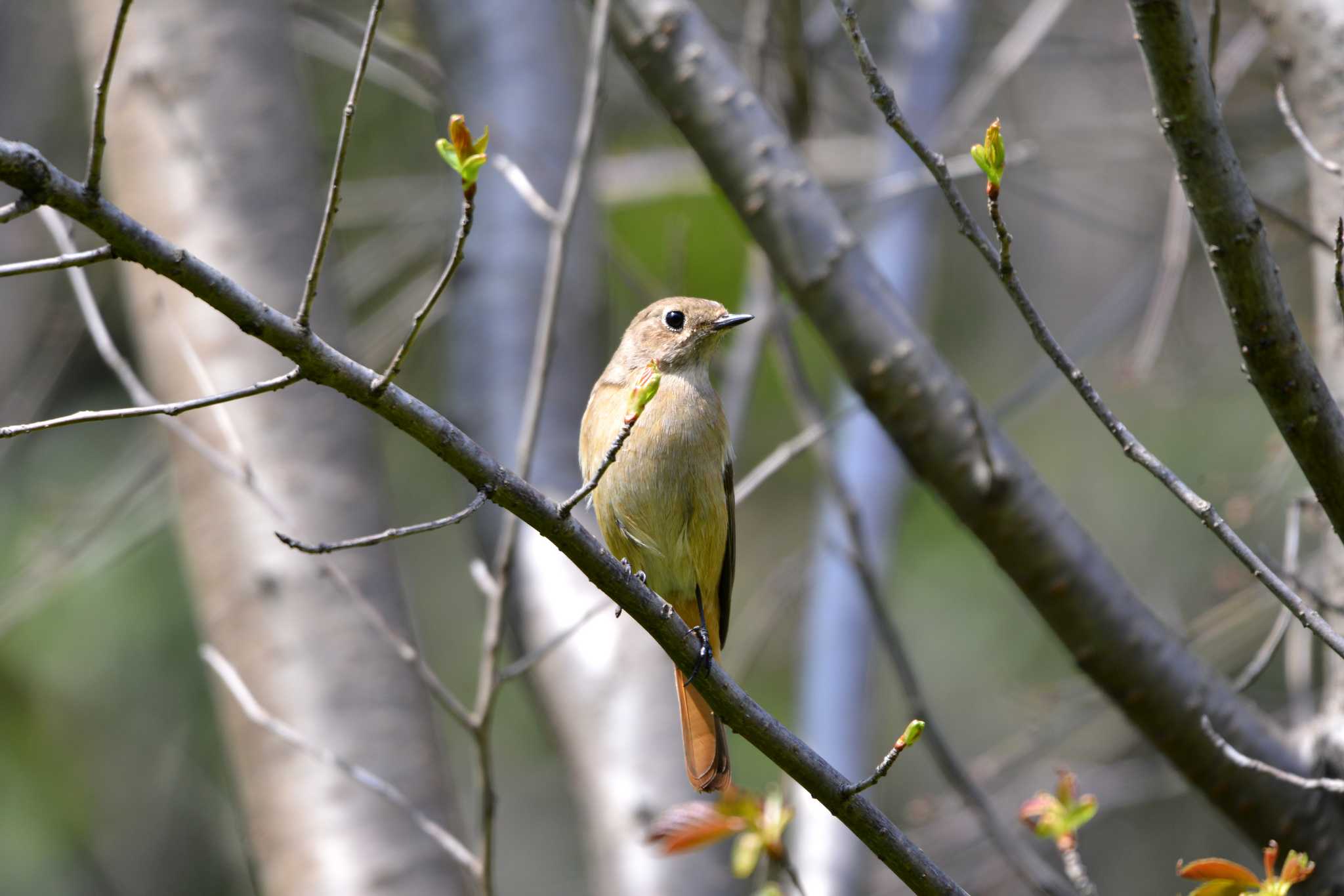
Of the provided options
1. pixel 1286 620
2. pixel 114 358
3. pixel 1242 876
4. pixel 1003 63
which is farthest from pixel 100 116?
pixel 1003 63

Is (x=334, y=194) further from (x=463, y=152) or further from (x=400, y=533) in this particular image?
(x=400, y=533)

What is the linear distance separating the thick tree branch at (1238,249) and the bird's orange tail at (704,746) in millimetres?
1482

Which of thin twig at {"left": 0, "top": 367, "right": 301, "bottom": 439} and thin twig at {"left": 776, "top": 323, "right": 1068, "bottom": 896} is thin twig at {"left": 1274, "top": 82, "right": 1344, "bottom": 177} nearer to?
thin twig at {"left": 776, "top": 323, "right": 1068, "bottom": 896}

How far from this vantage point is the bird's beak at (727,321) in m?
3.56

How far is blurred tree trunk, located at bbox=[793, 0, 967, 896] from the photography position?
14.6 ft

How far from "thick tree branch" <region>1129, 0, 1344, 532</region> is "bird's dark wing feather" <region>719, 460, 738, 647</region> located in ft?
5.12

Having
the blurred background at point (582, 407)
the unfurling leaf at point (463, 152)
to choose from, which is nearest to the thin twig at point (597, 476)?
the unfurling leaf at point (463, 152)

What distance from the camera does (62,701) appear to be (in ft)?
22.1

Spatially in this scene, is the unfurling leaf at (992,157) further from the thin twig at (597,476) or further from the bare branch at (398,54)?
the bare branch at (398,54)

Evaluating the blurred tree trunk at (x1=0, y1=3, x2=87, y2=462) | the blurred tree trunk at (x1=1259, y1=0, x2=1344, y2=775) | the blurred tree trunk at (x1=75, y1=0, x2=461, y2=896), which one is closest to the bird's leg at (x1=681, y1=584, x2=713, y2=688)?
the blurred tree trunk at (x1=75, y1=0, x2=461, y2=896)

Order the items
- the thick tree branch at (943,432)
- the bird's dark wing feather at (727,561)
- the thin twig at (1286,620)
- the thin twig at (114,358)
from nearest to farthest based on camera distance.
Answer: the thin twig at (1286,620) < the thin twig at (114,358) < the thick tree branch at (943,432) < the bird's dark wing feather at (727,561)

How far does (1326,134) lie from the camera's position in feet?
9.75

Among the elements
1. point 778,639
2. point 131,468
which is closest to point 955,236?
point 778,639

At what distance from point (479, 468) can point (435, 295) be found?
283mm
